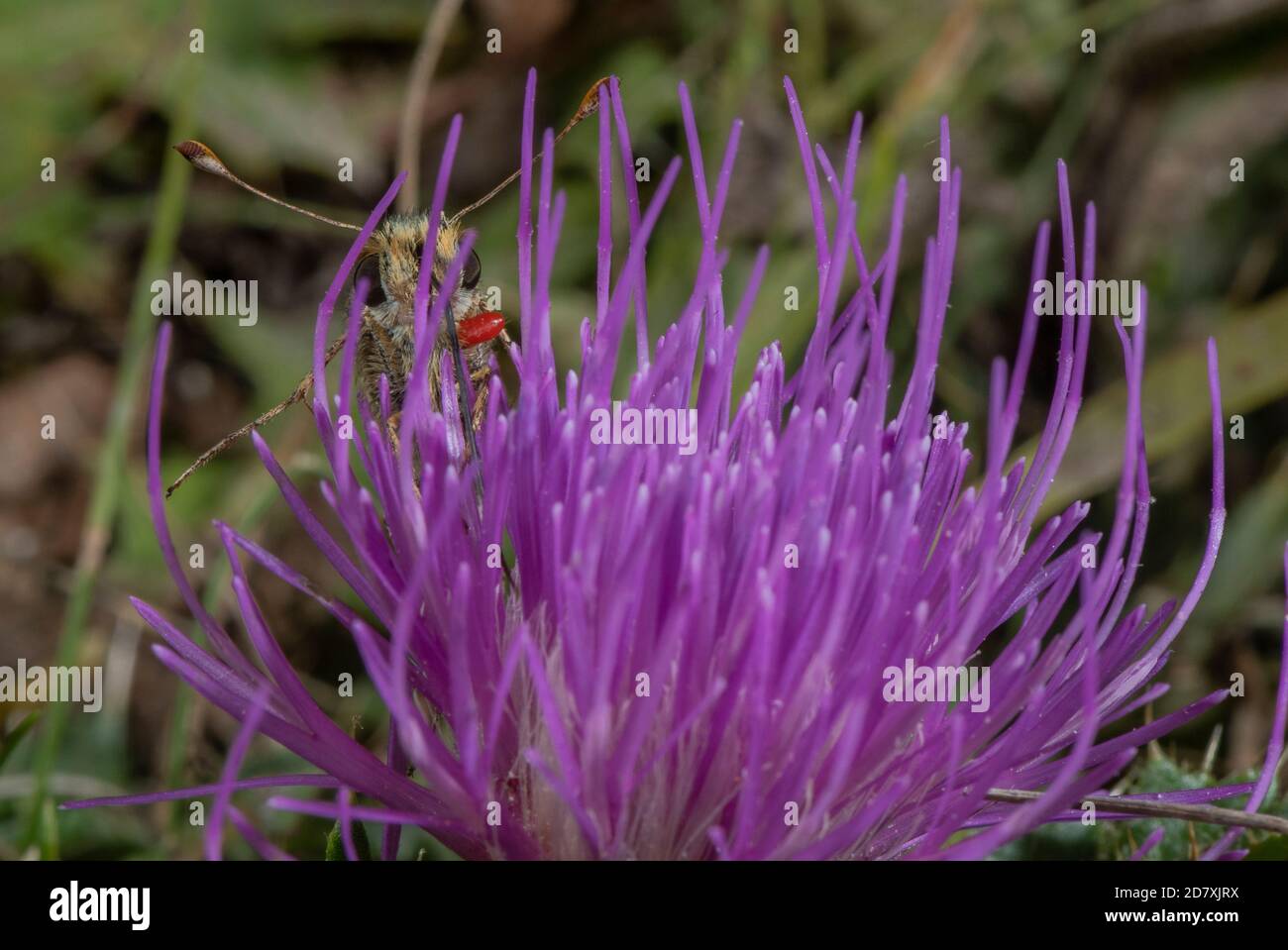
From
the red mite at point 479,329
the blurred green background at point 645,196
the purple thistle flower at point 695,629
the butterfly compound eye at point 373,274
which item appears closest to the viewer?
the purple thistle flower at point 695,629

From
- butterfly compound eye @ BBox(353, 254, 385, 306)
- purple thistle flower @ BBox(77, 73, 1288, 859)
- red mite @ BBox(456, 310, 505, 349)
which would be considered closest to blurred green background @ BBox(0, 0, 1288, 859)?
butterfly compound eye @ BBox(353, 254, 385, 306)

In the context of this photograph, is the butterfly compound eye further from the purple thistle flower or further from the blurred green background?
the blurred green background

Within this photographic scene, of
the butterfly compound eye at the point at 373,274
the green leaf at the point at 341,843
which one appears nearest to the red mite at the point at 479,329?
the butterfly compound eye at the point at 373,274

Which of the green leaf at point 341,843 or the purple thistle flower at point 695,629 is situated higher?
the purple thistle flower at point 695,629

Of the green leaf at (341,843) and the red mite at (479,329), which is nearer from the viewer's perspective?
the green leaf at (341,843)

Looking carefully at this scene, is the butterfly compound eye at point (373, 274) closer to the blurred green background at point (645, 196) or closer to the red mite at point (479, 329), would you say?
the red mite at point (479, 329)

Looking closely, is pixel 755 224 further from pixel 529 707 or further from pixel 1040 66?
pixel 529 707
